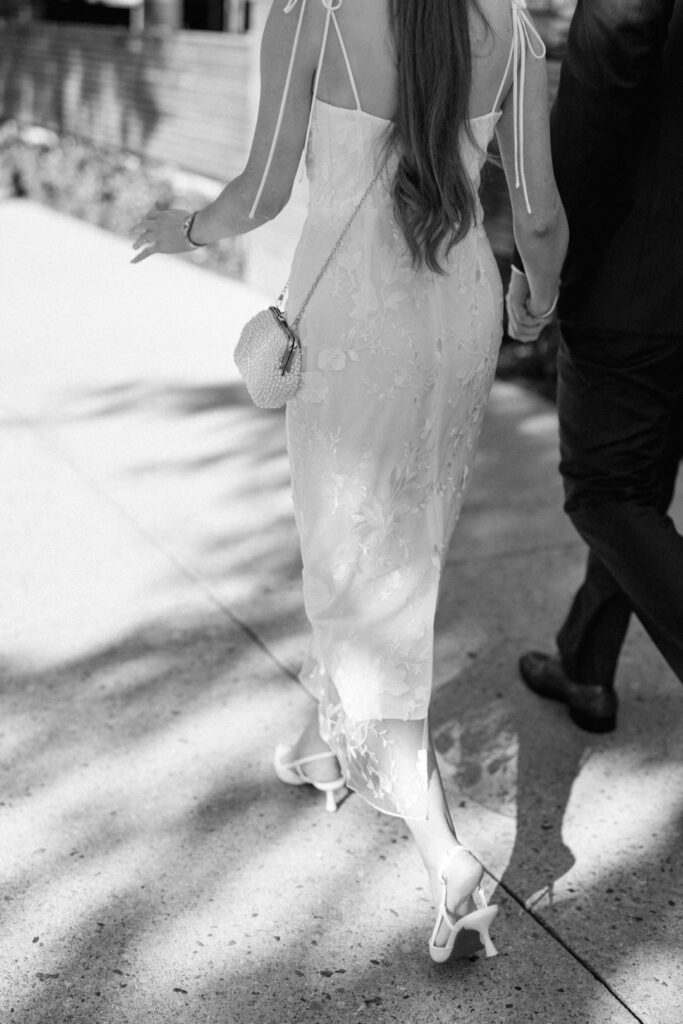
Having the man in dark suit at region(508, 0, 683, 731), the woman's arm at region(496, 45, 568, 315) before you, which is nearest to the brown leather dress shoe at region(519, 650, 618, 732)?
the man in dark suit at region(508, 0, 683, 731)

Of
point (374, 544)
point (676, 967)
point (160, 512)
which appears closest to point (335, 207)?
point (374, 544)

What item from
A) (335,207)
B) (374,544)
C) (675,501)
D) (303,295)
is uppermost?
(335,207)

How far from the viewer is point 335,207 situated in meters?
2.24

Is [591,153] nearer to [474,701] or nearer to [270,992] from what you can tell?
[474,701]

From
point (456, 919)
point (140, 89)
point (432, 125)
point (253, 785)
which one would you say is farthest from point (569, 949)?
point (140, 89)

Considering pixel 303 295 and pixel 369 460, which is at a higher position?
pixel 303 295

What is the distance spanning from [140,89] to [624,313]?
9073 mm

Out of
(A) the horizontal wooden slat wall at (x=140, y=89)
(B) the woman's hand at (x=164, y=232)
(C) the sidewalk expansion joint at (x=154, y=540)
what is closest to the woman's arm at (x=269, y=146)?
(B) the woman's hand at (x=164, y=232)

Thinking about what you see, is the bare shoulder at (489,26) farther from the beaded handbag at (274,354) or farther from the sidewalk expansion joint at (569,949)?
the sidewalk expansion joint at (569,949)

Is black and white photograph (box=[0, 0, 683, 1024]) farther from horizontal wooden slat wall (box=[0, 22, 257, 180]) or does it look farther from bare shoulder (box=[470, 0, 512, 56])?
horizontal wooden slat wall (box=[0, 22, 257, 180])

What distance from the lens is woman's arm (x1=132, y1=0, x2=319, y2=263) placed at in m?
2.13

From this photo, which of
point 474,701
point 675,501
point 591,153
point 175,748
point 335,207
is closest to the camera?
point 335,207

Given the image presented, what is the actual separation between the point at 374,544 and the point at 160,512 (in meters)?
2.27

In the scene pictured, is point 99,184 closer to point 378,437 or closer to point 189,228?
point 189,228
